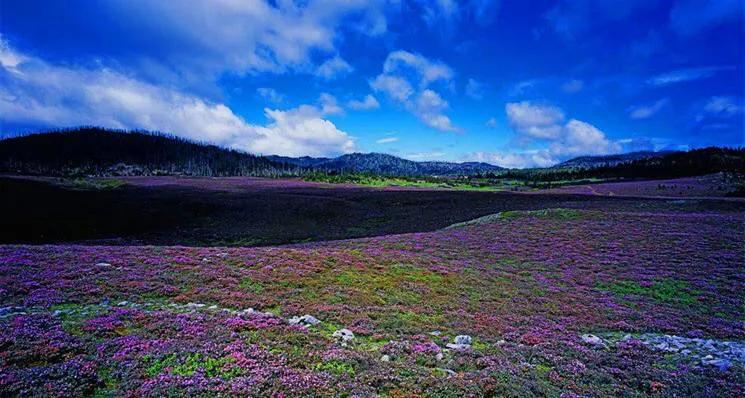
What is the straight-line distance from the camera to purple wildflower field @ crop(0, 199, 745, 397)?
820 cm

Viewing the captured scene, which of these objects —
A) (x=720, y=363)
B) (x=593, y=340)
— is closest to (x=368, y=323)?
(x=593, y=340)

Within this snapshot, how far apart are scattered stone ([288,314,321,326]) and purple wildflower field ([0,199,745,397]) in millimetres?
132

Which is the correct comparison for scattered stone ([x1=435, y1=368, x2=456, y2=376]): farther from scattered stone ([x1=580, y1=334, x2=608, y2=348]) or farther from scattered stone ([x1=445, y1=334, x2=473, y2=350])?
scattered stone ([x1=580, y1=334, x2=608, y2=348])

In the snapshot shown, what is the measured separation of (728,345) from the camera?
11.6 m

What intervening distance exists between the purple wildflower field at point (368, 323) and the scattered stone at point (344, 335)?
78mm

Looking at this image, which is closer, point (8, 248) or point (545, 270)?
point (8, 248)

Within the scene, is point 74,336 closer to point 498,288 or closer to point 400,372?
point 400,372

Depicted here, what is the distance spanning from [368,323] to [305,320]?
7.67 ft

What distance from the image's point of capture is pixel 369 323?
12688 mm

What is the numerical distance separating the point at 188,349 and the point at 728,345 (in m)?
17.4

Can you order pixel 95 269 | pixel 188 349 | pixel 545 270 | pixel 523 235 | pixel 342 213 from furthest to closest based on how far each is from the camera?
pixel 342 213, pixel 523 235, pixel 545 270, pixel 95 269, pixel 188 349

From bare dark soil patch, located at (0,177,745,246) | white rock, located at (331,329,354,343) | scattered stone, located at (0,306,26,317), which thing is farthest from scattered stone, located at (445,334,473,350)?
bare dark soil patch, located at (0,177,745,246)

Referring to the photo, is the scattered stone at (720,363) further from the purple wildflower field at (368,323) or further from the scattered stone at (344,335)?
the scattered stone at (344,335)

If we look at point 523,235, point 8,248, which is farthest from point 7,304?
point 523,235
